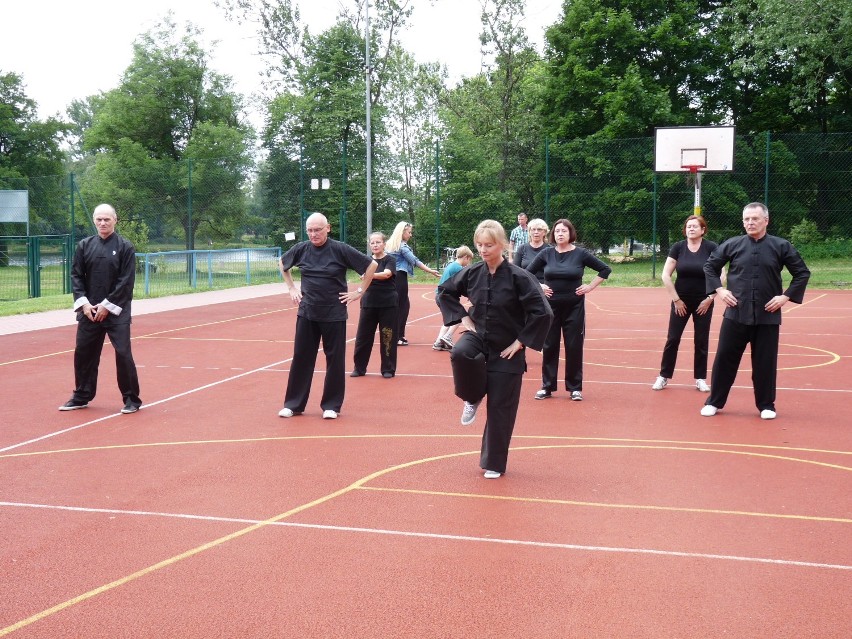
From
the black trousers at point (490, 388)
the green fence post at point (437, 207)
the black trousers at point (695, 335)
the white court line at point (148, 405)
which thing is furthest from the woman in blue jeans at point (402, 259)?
the green fence post at point (437, 207)

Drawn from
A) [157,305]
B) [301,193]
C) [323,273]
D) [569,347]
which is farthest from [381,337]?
[301,193]

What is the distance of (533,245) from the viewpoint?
35.9ft

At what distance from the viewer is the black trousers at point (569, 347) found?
1020 centimetres

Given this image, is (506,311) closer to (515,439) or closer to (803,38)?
(515,439)

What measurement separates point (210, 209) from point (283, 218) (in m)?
2.42

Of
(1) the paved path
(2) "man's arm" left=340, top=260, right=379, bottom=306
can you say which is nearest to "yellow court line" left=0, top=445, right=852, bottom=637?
(2) "man's arm" left=340, top=260, right=379, bottom=306

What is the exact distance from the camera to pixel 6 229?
39469 mm

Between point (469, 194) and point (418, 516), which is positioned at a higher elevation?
point (469, 194)

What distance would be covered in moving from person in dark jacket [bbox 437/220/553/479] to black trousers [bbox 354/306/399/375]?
15.8 feet

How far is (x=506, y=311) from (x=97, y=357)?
4759mm

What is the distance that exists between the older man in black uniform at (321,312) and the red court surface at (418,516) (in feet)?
0.97

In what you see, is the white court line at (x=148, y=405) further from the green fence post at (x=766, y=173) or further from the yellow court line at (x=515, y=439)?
the green fence post at (x=766, y=173)

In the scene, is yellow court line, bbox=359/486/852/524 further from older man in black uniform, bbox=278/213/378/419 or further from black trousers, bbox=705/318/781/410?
black trousers, bbox=705/318/781/410

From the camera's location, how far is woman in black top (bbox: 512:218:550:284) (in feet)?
35.2
